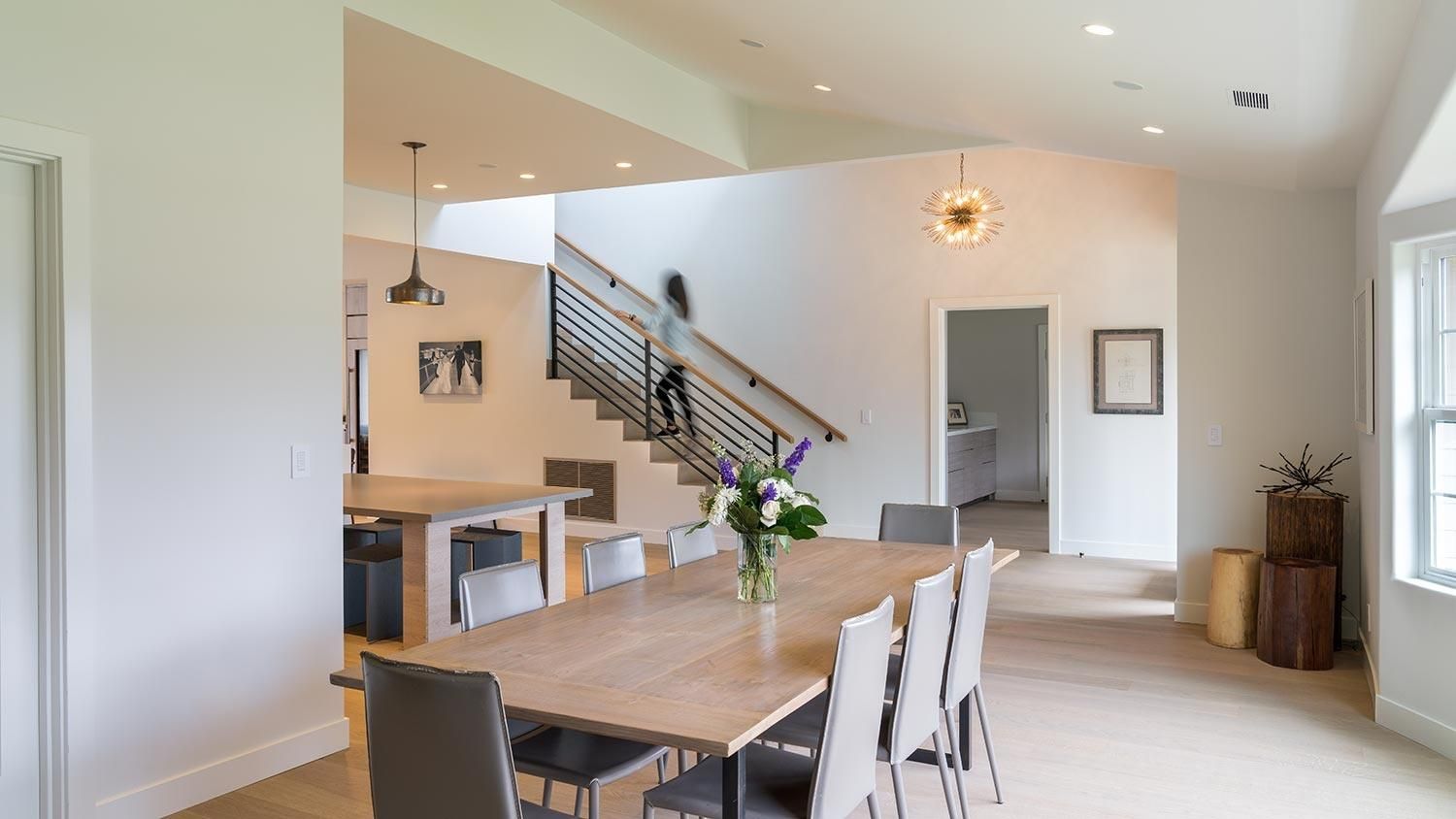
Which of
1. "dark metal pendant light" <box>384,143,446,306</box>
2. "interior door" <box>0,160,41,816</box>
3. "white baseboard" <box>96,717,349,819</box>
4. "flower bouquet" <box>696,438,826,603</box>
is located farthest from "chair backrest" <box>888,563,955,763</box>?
"dark metal pendant light" <box>384,143,446,306</box>

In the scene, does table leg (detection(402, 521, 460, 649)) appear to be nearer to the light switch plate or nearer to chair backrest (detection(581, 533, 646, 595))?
the light switch plate

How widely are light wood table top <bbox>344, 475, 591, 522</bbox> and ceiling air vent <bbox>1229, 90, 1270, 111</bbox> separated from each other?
11.9ft

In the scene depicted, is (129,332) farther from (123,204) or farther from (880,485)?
(880,485)

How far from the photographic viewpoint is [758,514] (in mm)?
3002

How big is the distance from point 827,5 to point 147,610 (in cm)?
304

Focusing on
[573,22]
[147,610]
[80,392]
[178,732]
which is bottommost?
[178,732]

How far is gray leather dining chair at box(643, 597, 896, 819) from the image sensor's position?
2.20m

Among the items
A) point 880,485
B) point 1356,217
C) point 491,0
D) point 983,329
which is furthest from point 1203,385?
point 983,329

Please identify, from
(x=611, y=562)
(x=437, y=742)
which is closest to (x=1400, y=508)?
(x=611, y=562)

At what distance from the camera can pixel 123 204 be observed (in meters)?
3.12

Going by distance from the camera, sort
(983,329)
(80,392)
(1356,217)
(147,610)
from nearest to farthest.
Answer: (80,392)
(147,610)
(1356,217)
(983,329)

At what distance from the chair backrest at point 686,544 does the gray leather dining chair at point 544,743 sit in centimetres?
75

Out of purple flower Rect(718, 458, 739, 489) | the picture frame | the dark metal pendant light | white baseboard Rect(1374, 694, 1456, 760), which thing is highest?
the dark metal pendant light

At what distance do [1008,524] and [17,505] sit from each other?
822 cm
